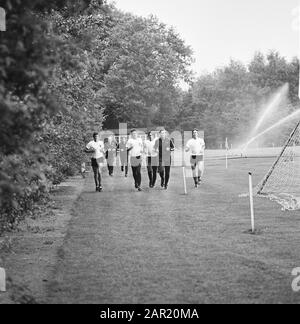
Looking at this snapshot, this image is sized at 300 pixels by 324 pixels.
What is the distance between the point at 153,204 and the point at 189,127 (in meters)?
71.1

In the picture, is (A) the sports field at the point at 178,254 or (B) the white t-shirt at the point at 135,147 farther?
(B) the white t-shirt at the point at 135,147

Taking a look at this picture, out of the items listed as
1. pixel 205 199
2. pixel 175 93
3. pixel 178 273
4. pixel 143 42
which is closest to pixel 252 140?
pixel 175 93

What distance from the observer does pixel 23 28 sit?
5188 mm

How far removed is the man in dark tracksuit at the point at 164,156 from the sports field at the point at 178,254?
5282 millimetres

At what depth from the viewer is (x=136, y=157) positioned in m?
23.8

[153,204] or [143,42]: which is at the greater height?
[143,42]

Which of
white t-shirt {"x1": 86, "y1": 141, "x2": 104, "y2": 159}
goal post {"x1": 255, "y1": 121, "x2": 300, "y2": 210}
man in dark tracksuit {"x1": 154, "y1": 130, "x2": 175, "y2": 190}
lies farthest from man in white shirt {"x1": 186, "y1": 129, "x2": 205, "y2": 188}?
white t-shirt {"x1": 86, "y1": 141, "x2": 104, "y2": 159}

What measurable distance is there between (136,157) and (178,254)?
13.6 metres

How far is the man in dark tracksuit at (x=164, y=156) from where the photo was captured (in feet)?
77.1

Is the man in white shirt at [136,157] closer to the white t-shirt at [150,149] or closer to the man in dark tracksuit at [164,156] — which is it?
the white t-shirt at [150,149]

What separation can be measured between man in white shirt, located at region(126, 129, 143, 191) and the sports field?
5.08 m

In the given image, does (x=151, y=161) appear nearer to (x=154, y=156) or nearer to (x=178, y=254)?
(x=154, y=156)

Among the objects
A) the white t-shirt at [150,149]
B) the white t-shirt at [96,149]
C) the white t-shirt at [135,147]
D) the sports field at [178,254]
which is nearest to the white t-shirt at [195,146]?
the white t-shirt at [150,149]

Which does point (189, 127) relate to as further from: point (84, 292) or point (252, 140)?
point (84, 292)
